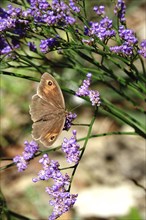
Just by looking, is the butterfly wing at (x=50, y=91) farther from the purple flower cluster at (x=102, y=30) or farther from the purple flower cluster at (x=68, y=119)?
the purple flower cluster at (x=102, y=30)

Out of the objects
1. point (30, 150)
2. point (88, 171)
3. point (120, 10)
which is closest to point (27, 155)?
point (30, 150)

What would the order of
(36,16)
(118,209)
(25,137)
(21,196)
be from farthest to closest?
(25,137)
(21,196)
(118,209)
(36,16)

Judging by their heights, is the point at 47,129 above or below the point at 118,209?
below

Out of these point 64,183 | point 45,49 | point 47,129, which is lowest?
point 64,183

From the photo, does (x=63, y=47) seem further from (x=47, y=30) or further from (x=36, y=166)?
(x=36, y=166)

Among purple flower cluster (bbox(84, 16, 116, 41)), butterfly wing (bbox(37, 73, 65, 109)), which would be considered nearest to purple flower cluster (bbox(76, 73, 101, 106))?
butterfly wing (bbox(37, 73, 65, 109))

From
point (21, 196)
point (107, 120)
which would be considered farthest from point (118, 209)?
point (107, 120)
